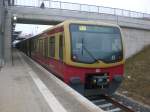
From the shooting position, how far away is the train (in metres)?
12.6

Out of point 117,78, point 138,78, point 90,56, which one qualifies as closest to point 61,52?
point 90,56

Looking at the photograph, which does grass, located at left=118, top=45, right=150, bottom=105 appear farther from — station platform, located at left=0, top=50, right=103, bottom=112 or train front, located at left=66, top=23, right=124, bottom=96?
station platform, located at left=0, top=50, right=103, bottom=112

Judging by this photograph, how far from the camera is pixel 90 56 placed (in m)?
13.0

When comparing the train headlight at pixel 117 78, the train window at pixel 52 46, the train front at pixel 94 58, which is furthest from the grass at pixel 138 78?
the train window at pixel 52 46

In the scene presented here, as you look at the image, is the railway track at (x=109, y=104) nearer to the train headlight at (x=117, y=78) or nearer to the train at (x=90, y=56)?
the train at (x=90, y=56)

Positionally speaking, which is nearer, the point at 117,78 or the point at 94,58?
the point at 94,58

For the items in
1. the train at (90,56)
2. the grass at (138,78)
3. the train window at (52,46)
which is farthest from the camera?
the grass at (138,78)

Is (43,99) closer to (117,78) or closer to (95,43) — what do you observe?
(95,43)

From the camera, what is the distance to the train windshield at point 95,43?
12.8 meters

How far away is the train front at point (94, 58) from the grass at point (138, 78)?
3.64 metres

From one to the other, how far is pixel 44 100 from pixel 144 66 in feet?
81.3

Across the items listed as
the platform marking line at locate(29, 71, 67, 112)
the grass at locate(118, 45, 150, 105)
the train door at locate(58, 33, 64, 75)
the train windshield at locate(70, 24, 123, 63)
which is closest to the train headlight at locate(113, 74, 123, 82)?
the train windshield at locate(70, 24, 123, 63)

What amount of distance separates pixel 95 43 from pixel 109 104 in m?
2.37

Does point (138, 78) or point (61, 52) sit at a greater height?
point (61, 52)
